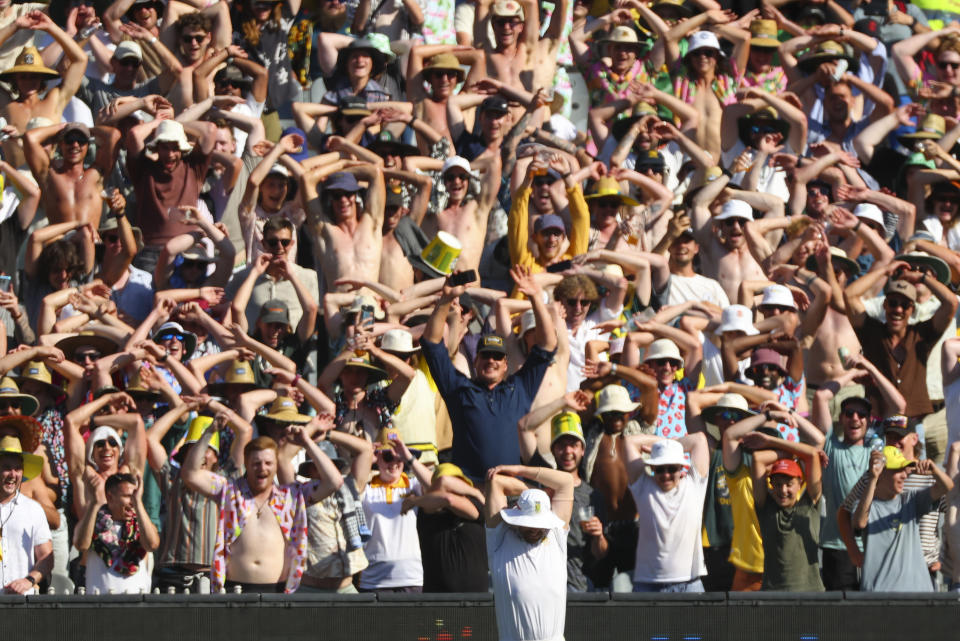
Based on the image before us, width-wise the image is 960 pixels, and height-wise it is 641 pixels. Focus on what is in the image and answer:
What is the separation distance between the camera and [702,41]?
18.5 meters

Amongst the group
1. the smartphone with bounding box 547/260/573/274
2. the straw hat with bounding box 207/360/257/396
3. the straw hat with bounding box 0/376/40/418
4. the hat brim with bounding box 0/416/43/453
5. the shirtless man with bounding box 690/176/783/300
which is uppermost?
the shirtless man with bounding box 690/176/783/300

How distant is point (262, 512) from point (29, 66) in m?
5.36

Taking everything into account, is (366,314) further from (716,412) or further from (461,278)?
(716,412)

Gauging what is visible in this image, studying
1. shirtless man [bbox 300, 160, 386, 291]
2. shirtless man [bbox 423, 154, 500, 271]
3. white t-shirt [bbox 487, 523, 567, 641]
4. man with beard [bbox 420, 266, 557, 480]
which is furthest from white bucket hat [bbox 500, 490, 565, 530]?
shirtless man [bbox 423, 154, 500, 271]

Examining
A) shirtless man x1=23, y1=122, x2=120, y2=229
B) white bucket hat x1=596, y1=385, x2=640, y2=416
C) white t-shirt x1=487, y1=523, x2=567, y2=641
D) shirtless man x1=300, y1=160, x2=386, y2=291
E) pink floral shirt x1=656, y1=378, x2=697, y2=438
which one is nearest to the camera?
white t-shirt x1=487, y1=523, x2=567, y2=641

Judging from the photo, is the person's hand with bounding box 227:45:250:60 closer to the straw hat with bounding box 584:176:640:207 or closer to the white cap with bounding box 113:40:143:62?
the white cap with bounding box 113:40:143:62

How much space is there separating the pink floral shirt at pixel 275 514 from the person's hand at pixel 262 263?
2.55 m

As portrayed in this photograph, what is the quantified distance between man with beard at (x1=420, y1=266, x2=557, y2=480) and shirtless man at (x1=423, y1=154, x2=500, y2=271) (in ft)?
6.64

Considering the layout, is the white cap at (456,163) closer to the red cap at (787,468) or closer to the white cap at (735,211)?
the white cap at (735,211)

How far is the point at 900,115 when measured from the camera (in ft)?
61.0

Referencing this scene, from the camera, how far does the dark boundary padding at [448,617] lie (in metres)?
11.7

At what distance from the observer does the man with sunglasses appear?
13.7m

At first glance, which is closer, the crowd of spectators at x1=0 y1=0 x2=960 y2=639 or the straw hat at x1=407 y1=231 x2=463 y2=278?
the crowd of spectators at x1=0 y1=0 x2=960 y2=639

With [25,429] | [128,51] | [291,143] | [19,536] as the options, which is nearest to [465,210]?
[291,143]
